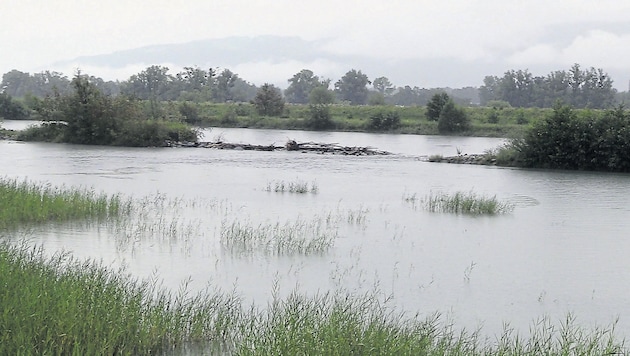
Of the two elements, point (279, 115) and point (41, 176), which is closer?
point (41, 176)

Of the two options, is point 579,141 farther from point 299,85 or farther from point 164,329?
point 299,85

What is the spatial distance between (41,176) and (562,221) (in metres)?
15.7

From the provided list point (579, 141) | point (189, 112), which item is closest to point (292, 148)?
point (579, 141)

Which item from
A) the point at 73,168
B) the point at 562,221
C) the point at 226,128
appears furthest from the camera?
the point at 226,128

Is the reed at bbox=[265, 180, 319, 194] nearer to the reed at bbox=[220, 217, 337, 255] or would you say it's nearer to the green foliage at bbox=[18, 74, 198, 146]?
the reed at bbox=[220, 217, 337, 255]

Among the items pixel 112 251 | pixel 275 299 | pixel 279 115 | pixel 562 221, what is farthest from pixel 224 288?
pixel 279 115

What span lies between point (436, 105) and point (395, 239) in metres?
55.7

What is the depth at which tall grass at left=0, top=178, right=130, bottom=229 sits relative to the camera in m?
14.0

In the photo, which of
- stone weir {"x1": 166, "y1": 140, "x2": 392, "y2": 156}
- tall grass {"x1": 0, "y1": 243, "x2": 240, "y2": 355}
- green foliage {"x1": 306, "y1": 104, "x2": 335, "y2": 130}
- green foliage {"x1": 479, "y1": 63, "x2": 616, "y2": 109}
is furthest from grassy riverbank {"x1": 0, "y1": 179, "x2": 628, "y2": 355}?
green foliage {"x1": 479, "y1": 63, "x2": 616, "y2": 109}

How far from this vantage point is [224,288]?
34.1ft

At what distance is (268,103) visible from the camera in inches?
3093

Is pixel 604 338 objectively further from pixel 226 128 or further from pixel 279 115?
pixel 279 115

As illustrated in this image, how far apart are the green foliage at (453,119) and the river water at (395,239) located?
3233 centimetres

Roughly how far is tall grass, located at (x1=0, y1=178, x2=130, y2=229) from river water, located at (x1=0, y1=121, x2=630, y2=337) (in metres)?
0.74
